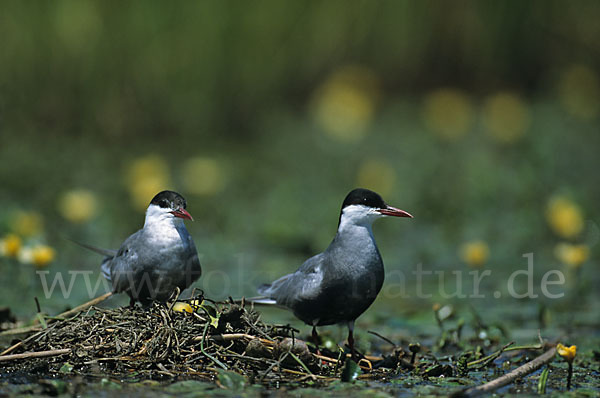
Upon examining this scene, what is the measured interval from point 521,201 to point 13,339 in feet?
19.6

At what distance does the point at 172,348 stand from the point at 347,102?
25.0 ft

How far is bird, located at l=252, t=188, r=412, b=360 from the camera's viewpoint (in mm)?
4855

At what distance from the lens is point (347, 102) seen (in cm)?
1182

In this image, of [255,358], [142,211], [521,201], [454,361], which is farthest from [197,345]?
[521,201]

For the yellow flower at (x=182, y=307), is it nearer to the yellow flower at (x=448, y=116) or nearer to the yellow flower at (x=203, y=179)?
Answer: the yellow flower at (x=203, y=179)

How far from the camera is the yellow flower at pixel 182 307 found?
491 cm

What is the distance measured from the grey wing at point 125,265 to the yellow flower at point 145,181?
10.9 feet

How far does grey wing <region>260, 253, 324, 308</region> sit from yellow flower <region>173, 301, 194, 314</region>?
0.59 metres

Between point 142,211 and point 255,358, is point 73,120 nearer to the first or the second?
point 142,211

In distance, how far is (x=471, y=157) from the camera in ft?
34.7

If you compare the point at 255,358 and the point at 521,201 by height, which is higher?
the point at 521,201

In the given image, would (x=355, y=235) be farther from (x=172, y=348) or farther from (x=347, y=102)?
(x=347, y=102)

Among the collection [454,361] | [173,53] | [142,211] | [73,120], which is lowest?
[454,361]

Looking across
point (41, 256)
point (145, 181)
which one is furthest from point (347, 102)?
point (41, 256)
